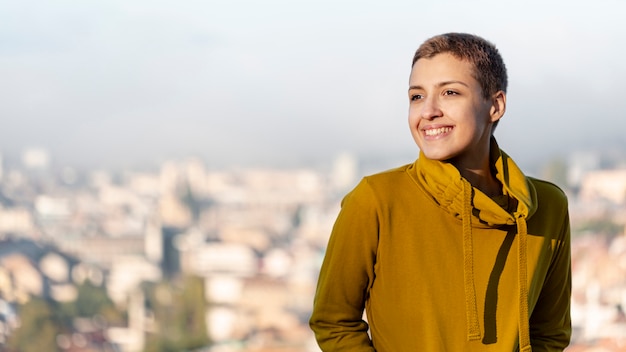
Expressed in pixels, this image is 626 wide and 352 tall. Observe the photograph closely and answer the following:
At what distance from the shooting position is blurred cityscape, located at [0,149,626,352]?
21.6 m

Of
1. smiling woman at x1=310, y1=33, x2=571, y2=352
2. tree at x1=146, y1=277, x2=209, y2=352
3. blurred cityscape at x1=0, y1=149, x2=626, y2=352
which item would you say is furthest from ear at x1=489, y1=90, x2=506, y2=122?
tree at x1=146, y1=277, x2=209, y2=352

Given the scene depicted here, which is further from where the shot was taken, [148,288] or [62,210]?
[62,210]

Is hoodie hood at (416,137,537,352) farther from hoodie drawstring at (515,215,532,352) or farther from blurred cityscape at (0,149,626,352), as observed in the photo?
blurred cityscape at (0,149,626,352)

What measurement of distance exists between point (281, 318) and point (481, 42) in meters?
22.6

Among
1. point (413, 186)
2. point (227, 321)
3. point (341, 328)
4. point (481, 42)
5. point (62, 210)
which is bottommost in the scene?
point (227, 321)

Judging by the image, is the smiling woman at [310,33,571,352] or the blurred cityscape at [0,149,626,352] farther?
the blurred cityscape at [0,149,626,352]

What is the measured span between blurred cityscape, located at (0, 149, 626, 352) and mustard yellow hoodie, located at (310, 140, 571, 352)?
17.1 metres

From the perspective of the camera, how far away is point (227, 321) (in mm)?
23344

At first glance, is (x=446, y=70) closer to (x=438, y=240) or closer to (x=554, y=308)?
(x=438, y=240)

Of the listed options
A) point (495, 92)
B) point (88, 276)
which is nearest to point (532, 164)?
point (88, 276)

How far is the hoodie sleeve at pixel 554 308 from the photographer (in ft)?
3.01

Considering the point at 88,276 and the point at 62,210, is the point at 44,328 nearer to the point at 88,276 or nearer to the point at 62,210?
the point at 88,276

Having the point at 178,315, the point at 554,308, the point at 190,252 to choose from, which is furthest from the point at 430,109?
the point at 190,252

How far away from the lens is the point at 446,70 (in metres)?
0.81
